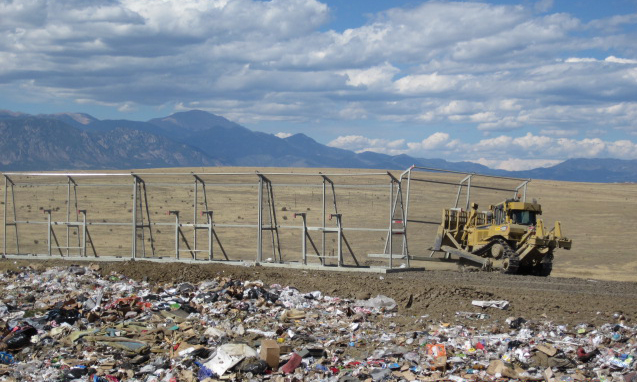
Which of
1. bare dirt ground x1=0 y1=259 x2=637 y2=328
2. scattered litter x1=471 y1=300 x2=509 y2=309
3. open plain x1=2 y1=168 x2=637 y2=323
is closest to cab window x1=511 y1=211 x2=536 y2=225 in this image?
open plain x1=2 y1=168 x2=637 y2=323

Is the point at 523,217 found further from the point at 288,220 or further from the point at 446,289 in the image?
the point at 288,220

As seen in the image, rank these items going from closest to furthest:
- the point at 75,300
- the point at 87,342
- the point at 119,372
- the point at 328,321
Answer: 1. the point at 119,372
2. the point at 87,342
3. the point at 328,321
4. the point at 75,300

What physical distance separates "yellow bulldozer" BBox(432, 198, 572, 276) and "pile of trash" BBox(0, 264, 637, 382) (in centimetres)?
734

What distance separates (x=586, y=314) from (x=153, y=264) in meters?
10.1

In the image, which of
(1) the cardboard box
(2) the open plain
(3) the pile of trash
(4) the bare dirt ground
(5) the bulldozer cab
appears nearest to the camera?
(3) the pile of trash

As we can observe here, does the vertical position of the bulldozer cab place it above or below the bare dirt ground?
above

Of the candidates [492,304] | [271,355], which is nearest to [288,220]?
[492,304]

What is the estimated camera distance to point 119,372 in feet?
31.4

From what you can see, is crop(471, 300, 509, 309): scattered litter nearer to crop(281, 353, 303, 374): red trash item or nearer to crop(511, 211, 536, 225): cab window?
crop(281, 353, 303, 374): red trash item

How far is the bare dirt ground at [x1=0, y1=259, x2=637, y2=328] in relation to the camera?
40.2 feet

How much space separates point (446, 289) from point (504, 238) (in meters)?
7.02

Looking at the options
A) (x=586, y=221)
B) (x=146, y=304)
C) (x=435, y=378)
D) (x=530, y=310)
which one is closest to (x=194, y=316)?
(x=146, y=304)

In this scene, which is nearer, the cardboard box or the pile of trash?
the pile of trash

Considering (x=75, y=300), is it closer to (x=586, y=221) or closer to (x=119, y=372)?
(x=119, y=372)
